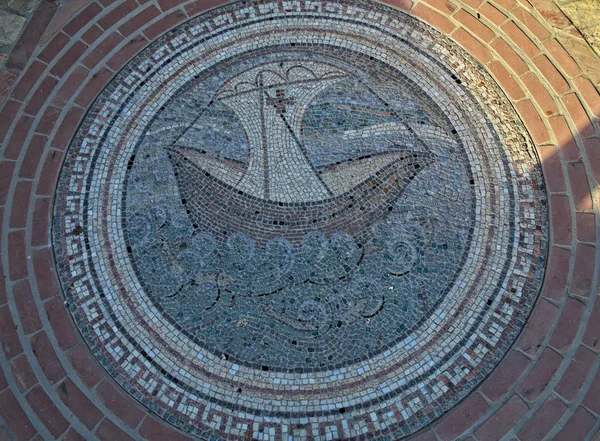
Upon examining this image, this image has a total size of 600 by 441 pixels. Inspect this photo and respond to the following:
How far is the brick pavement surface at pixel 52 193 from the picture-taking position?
17.4 ft

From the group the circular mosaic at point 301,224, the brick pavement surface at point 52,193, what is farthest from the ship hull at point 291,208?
the brick pavement surface at point 52,193

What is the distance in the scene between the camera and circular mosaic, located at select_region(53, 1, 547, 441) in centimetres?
539

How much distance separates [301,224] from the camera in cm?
594

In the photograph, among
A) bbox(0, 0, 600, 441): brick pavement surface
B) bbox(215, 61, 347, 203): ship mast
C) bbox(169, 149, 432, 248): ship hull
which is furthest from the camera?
bbox(215, 61, 347, 203): ship mast

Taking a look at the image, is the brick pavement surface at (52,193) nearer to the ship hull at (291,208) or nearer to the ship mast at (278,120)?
the ship mast at (278,120)

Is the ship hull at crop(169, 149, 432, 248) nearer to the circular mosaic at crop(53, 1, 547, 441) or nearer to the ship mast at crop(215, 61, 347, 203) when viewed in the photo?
the circular mosaic at crop(53, 1, 547, 441)

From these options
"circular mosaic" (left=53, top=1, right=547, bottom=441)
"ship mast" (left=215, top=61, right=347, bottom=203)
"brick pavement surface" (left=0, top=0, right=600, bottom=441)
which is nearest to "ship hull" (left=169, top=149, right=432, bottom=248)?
"circular mosaic" (left=53, top=1, right=547, bottom=441)

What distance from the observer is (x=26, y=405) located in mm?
5375

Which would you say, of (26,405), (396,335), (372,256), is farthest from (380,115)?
(26,405)

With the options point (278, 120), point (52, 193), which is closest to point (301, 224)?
point (278, 120)

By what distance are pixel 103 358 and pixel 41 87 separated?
3395 mm

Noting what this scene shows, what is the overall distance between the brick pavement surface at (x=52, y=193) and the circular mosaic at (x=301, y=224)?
205 mm

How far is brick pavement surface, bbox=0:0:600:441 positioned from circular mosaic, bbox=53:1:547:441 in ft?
0.67

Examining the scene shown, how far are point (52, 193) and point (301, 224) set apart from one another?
2.87 meters
